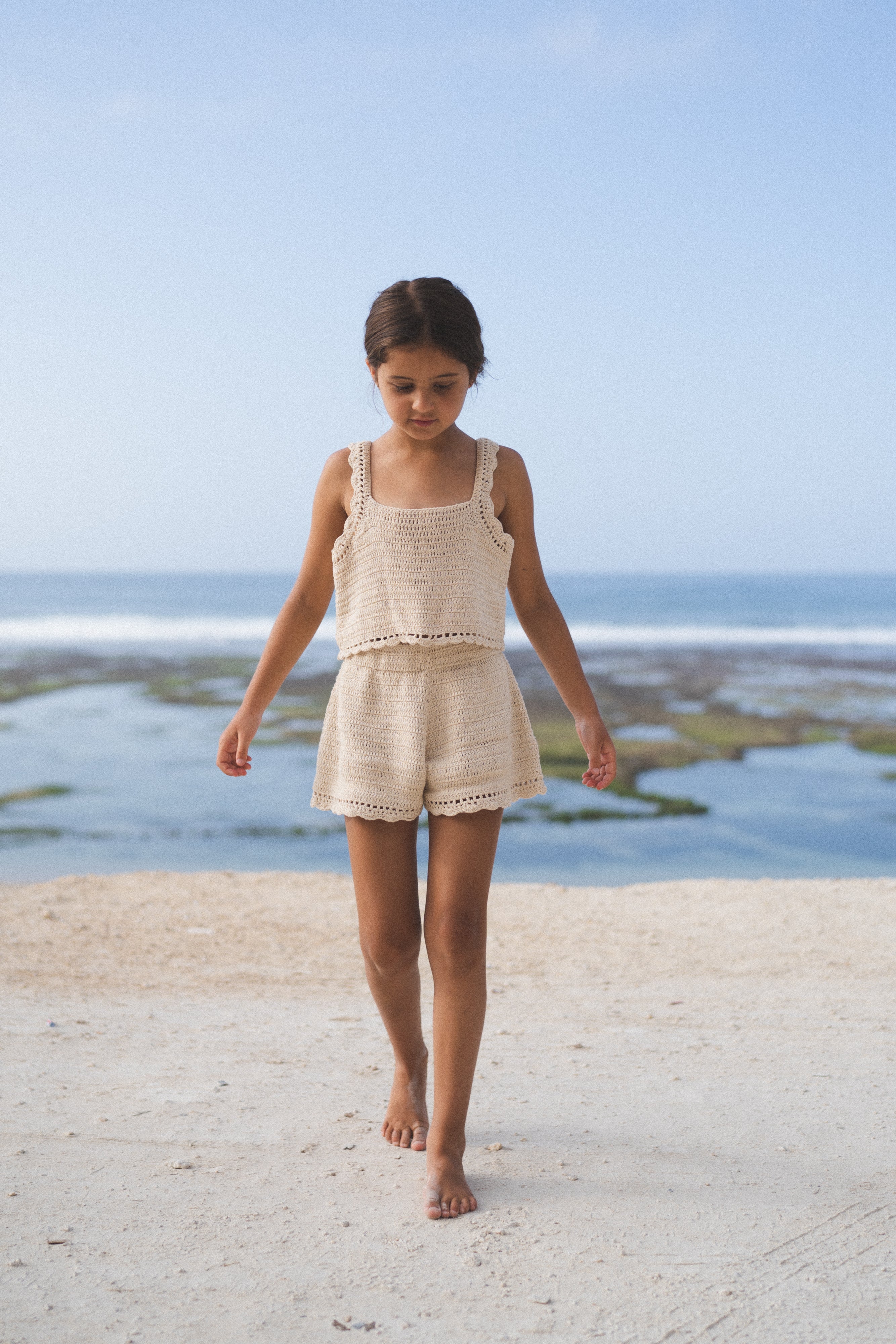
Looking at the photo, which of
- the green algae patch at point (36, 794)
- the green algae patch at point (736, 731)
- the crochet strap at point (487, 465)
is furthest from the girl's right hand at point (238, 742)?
the green algae patch at point (736, 731)

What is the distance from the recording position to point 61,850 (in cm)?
750

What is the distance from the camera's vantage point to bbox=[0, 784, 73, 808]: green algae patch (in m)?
9.20

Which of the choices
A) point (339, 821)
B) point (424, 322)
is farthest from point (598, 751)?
point (339, 821)

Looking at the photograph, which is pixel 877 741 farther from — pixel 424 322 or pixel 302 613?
pixel 424 322

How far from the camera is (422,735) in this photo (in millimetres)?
2559

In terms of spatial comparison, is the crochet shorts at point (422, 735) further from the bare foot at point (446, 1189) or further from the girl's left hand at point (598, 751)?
the bare foot at point (446, 1189)

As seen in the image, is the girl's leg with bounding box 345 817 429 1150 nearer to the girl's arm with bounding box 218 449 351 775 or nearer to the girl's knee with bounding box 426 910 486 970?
the girl's knee with bounding box 426 910 486 970

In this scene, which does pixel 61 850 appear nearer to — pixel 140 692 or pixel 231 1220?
pixel 231 1220

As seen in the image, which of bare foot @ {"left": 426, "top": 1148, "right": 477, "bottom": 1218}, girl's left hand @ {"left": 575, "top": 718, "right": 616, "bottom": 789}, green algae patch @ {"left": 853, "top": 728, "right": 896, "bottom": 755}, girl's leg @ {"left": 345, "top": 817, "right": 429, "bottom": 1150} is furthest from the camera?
green algae patch @ {"left": 853, "top": 728, "right": 896, "bottom": 755}

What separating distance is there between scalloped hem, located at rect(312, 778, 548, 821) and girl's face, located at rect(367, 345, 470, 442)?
826 millimetres

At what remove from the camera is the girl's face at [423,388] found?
253 centimetres

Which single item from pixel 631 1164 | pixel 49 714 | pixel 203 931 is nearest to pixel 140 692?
pixel 49 714

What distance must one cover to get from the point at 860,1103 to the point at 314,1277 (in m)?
1.61

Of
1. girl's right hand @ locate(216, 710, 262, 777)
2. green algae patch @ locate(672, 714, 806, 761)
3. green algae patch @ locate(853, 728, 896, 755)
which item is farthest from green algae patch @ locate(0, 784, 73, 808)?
green algae patch @ locate(853, 728, 896, 755)
